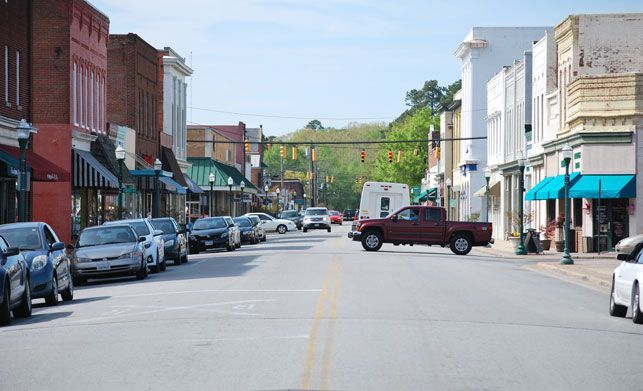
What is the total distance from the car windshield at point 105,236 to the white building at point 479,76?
60292 mm

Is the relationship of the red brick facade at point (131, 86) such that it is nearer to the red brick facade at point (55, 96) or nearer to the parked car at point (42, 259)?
the red brick facade at point (55, 96)

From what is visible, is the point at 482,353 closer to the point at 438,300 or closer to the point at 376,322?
the point at 376,322

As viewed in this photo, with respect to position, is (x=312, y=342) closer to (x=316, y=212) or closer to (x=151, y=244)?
(x=151, y=244)

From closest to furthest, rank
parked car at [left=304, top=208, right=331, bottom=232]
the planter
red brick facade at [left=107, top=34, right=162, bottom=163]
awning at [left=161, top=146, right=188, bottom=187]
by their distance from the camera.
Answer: the planter → red brick facade at [left=107, top=34, right=162, bottom=163] → awning at [left=161, top=146, right=188, bottom=187] → parked car at [left=304, top=208, right=331, bottom=232]

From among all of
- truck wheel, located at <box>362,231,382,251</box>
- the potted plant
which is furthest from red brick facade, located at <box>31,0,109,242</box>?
the potted plant

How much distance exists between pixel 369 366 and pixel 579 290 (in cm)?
1650

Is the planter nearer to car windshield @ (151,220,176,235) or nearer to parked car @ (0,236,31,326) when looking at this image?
car windshield @ (151,220,176,235)

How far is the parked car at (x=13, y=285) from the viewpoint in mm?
19062

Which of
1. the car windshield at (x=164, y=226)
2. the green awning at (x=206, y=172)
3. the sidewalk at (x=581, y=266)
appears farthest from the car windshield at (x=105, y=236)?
the green awning at (x=206, y=172)

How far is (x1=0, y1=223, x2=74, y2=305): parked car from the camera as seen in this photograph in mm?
22516

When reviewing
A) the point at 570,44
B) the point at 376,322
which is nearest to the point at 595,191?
the point at 570,44

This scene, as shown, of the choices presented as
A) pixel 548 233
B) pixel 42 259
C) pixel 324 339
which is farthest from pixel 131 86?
pixel 324 339

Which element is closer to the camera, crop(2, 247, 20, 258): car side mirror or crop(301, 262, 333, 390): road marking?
crop(301, 262, 333, 390): road marking

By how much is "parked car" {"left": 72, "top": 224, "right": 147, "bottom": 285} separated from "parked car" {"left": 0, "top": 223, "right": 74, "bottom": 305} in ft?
16.6
